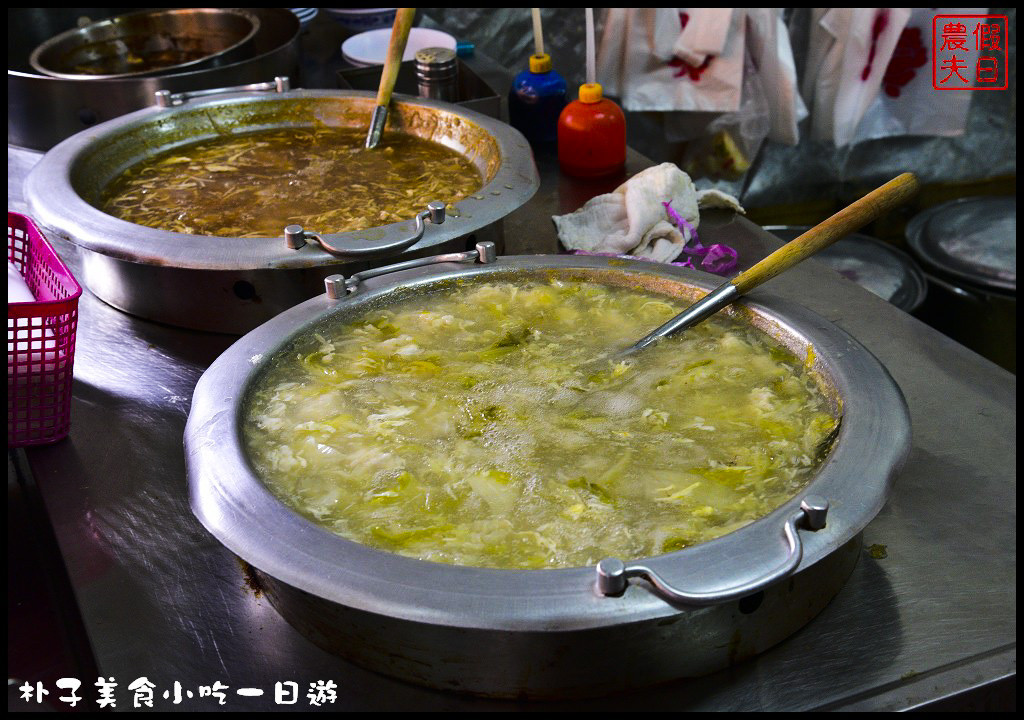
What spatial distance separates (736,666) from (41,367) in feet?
4.39

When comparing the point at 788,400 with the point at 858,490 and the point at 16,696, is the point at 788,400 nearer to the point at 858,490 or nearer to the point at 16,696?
the point at 858,490

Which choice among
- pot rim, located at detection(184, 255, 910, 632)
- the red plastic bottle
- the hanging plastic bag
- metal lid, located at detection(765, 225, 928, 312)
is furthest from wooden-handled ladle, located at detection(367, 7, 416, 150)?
the hanging plastic bag

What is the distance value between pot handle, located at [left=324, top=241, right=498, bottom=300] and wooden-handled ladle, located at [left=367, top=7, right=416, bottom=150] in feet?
3.06

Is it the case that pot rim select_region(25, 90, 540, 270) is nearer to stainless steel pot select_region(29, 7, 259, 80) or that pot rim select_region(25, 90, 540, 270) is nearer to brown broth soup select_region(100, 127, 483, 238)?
brown broth soup select_region(100, 127, 483, 238)

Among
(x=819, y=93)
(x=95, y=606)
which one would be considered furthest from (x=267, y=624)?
(x=819, y=93)

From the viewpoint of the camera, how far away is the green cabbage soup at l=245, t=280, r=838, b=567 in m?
1.32

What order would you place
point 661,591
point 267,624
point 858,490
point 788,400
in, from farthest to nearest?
point 788,400, point 267,624, point 858,490, point 661,591

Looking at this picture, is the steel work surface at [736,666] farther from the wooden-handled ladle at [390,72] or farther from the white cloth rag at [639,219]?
the wooden-handled ladle at [390,72]

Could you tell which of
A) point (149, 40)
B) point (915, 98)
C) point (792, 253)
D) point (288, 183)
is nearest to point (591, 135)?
point (288, 183)

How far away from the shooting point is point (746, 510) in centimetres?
133

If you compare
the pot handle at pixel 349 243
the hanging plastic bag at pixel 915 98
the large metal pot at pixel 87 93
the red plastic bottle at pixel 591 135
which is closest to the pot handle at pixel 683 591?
the pot handle at pixel 349 243

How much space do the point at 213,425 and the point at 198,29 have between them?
9.39ft

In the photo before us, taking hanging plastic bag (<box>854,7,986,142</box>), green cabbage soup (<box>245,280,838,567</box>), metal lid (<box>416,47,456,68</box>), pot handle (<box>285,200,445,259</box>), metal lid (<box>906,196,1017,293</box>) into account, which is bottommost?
metal lid (<box>906,196,1017,293</box>)

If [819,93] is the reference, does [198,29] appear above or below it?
above
